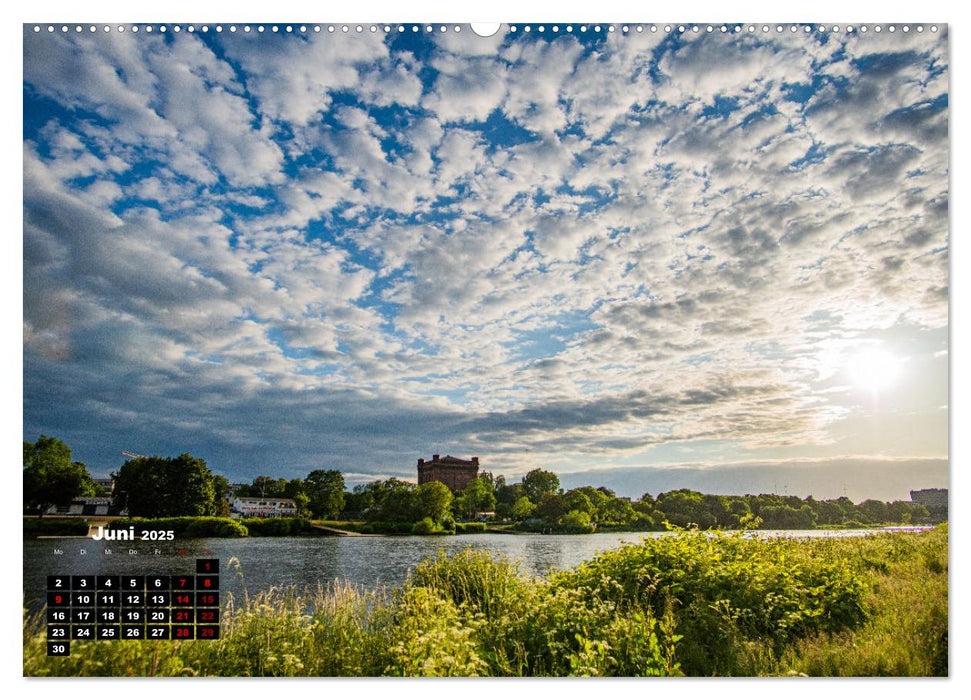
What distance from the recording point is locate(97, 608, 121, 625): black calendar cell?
181 inches

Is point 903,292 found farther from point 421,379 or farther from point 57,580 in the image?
point 57,580

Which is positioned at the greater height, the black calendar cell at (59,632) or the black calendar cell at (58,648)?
the black calendar cell at (59,632)

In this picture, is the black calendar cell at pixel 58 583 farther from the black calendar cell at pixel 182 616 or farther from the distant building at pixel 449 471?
the distant building at pixel 449 471

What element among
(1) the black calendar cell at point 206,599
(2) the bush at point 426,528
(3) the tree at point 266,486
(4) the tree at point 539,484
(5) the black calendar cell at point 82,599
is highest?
(3) the tree at point 266,486

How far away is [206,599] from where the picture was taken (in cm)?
469

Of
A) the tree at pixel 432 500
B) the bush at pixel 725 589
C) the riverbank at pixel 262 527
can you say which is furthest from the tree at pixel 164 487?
the bush at pixel 725 589

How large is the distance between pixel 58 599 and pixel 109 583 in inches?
15.1

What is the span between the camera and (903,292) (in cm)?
496

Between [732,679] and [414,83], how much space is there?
569 centimetres

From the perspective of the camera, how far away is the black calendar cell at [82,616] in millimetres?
4574

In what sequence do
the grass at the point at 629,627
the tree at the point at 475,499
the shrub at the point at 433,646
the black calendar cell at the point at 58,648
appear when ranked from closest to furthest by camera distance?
the shrub at the point at 433,646, the grass at the point at 629,627, the black calendar cell at the point at 58,648, the tree at the point at 475,499

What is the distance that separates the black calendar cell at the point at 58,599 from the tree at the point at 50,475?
680 millimetres
